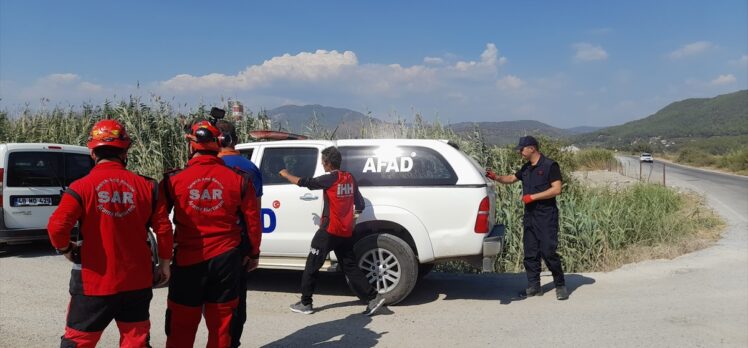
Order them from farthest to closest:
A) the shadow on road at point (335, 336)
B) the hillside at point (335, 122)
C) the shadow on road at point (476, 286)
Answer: the hillside at point (335, 122), the shadow on road at point (476, 286), the shadow on road at point (335, 336)

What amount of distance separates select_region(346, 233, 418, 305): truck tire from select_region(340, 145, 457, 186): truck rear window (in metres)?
0.64

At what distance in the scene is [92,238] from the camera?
2.83 metres

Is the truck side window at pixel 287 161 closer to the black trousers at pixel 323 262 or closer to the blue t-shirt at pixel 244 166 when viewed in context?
the black trousers at pixel 323 262

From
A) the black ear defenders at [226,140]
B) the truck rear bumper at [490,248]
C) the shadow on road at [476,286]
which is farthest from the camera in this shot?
the shadow on road at [476,286]

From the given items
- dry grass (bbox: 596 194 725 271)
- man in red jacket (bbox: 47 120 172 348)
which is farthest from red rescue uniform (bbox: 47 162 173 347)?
dry grass (bbox: 596 194 725 271)

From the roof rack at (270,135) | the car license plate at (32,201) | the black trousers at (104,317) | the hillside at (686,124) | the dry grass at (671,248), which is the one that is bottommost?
the dry grass at (671,248)

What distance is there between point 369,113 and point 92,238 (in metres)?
8.67

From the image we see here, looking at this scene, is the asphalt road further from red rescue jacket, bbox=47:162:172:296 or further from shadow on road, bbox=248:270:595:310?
red rescue jacket, bbox=47:162:172:296

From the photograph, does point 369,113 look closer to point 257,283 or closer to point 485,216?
point 257,283

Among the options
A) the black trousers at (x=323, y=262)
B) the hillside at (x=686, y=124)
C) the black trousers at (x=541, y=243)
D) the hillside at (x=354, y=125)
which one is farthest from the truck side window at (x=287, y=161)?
the hillside at (x=686, y=124)

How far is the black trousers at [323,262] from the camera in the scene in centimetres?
534

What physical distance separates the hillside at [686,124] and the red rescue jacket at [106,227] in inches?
4980

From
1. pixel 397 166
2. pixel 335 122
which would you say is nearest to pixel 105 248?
pixel 397 166

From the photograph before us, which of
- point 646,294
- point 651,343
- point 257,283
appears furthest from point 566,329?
point 257,283
